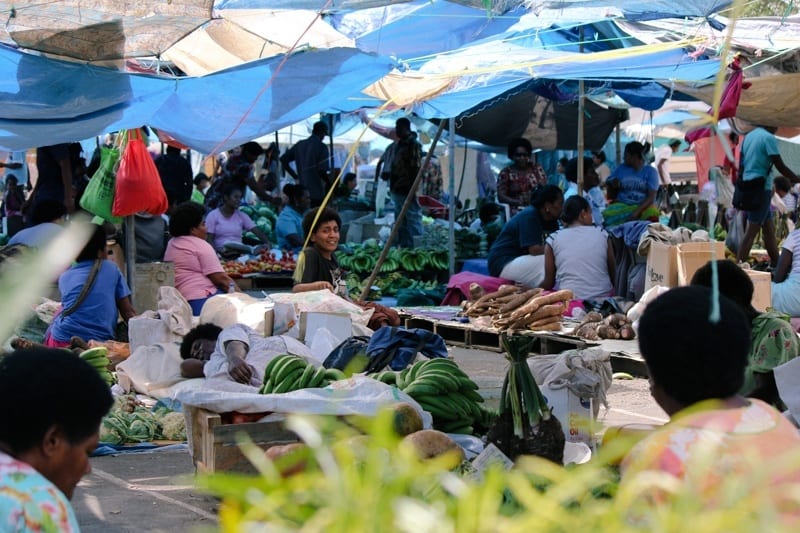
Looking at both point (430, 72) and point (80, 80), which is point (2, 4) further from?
point (430, 72)

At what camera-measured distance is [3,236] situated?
48.0ft

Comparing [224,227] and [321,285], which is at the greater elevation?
[321,285]

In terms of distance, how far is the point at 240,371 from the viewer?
5535 millimetres

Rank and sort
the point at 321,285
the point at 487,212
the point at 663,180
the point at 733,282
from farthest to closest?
the point at 663,180, the point at 487,212, the point at 321,285, the point at 733,282

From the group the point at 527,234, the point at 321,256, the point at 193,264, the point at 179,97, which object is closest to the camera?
the point at 179,97

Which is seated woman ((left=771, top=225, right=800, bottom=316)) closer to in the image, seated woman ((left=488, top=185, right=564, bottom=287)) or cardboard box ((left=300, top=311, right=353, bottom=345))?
seated woman ((left=488, top=185, right=564, bottom=287))

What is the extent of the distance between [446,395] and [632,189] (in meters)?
7.66

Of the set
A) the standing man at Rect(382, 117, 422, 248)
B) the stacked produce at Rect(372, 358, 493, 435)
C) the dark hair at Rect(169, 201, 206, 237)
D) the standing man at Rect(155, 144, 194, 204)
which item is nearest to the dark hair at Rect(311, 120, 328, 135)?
the standing man at Rect(382, 117, 422, 248)

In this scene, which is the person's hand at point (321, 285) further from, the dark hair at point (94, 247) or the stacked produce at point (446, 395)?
the stacked produce at point (446, 395)

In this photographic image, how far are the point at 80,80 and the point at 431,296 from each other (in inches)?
220

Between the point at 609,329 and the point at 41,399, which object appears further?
the point at 609,329

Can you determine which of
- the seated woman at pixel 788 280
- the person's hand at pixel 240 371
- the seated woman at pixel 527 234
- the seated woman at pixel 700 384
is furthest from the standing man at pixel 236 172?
the seated woman at pixel 700 384

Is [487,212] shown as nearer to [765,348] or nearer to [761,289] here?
[761,289]

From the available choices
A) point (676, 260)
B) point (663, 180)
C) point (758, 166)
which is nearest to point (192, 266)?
point (676, 260)
